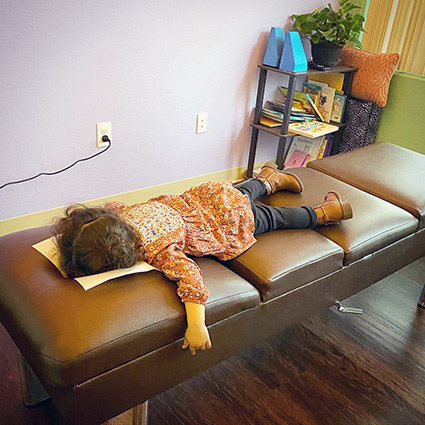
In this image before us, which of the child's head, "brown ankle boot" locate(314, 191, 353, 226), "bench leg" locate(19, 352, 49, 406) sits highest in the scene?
the child's head

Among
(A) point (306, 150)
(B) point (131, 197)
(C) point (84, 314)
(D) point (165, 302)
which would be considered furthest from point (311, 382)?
(A) point (306, 150)

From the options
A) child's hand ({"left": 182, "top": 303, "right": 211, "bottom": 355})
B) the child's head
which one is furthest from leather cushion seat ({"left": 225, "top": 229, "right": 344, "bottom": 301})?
the child's head

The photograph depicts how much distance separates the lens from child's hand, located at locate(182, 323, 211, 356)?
1.23 m

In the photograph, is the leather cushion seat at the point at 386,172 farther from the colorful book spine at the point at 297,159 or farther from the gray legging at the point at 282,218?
the colorful book spine at the point at 297,159

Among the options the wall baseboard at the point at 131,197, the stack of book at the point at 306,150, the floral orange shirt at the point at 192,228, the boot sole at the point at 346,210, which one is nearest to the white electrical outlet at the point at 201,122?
the wall baseboard at the point at 131,197

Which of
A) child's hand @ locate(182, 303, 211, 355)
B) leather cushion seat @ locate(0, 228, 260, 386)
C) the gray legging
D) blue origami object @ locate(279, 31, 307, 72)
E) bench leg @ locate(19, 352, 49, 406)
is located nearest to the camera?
leather cushion seat @ locate(0, 228, 260, 386)

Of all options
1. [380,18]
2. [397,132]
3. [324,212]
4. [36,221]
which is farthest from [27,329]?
[380,18]

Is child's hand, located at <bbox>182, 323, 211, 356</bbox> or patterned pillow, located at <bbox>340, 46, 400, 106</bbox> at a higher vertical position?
patterned pillow, located at <bbox>340, 46, 400, 106</bbox>

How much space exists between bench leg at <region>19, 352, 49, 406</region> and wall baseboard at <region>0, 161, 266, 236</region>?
612 mm

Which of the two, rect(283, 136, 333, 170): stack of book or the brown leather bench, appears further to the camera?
rect(283, 136, 333, 170): stack of book

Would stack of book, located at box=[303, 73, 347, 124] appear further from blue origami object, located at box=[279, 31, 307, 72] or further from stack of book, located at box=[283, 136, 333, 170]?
blue origami object, located at box=[279, 31, 307, 72]

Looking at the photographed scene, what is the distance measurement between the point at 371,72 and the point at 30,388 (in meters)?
2.62

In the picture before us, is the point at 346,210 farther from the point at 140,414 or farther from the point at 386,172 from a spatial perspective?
the point at 140,414

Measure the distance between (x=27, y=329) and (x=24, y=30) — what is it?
1.37 m
